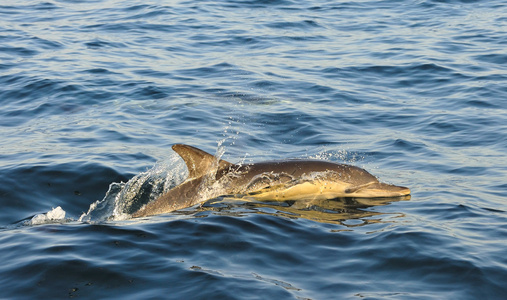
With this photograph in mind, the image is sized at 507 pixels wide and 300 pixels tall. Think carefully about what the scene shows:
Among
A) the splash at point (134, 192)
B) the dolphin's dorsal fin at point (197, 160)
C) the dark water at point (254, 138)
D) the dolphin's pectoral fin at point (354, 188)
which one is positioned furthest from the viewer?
the splash at point (134, 192)

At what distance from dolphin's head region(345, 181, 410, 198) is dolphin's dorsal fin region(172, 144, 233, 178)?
1.76 metres

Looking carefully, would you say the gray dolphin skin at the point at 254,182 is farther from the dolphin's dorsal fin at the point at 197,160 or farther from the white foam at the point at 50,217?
the white foam at the point at 50,217

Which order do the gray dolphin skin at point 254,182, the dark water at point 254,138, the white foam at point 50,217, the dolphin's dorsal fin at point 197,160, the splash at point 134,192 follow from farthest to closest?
the splash at point 134,192
the white foam at point 50,217
the gray dolphin skin at point 254,182
the dolphin's dorsal fin at point 197,160
the dark water at point 254,138

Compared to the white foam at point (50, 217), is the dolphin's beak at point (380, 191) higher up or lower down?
higher up

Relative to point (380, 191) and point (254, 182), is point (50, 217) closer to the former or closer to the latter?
point (254, 182)

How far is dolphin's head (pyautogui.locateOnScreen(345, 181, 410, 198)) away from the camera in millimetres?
8938

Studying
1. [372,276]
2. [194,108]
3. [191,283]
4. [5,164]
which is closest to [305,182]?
[372,276]

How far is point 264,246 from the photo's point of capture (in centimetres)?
711

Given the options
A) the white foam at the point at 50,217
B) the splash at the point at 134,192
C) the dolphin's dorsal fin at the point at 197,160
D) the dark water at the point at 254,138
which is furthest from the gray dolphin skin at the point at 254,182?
the white foam at the point at 50,217

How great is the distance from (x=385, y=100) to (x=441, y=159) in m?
4.27

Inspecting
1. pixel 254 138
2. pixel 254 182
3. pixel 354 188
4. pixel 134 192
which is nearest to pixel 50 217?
pixel 134 192

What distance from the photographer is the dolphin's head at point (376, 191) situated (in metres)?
8.94

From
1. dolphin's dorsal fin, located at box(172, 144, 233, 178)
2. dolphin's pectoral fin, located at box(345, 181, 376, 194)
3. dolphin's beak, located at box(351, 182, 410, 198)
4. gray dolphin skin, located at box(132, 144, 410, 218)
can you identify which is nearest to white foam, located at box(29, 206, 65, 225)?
gray dolphin skin, located at box(132, 144, 410, 218)

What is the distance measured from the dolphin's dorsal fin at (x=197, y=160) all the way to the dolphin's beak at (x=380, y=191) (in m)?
1.87
